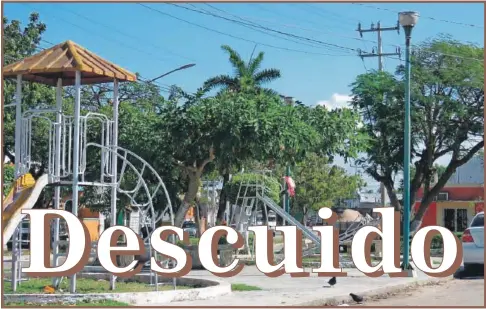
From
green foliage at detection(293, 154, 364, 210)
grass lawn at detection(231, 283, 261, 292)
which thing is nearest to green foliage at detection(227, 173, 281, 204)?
grass lawn at detection(231, 283, 261, 292)

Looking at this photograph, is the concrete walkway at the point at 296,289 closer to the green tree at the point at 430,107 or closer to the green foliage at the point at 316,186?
the green tree at the point at 430,107

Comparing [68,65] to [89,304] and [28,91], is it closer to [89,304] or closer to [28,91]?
[89,304]

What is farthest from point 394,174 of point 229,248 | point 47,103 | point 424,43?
point 47,103

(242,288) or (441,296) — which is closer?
(242,288)

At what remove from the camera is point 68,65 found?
1320cm

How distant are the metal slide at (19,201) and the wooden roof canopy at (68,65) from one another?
1.86 metres

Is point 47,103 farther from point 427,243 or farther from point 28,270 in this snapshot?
point 427,243

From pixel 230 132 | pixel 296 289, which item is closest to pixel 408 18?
pixel 230 132

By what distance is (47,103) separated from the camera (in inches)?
1169

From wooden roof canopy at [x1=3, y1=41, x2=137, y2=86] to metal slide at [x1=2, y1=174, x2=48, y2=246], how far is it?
1.86 m

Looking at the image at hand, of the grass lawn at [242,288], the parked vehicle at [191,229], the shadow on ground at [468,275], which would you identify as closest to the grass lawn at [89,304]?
the grass lawn at [242,288]

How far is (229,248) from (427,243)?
9444mm

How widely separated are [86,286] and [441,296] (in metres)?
7.05

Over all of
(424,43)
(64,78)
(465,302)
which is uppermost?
(424,43)
